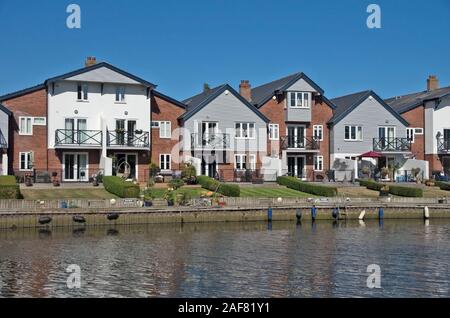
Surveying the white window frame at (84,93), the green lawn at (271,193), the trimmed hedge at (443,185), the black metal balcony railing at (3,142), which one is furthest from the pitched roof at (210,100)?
the trimmed hedge at (443,185)

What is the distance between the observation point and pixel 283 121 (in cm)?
5381

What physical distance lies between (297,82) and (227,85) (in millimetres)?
6218

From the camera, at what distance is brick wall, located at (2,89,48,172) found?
46.0 metres

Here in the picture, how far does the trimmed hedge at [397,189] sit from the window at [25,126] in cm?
2581

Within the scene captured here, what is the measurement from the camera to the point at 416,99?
59.9 m

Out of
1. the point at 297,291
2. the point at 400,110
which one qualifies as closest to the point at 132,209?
the point at 297,291

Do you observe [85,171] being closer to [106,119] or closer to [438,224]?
[106,119]

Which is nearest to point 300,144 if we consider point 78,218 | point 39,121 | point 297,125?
point 297,125

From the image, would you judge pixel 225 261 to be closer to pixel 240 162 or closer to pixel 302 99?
pixel 240 162

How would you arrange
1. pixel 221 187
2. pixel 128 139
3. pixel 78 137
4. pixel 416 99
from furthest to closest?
pixel 416 99
pixel 128 139
pixel 78 137
pixel 221 187

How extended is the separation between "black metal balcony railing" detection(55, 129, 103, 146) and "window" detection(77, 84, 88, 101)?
8.83ft

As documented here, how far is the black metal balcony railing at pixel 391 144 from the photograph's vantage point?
55406 millimetres

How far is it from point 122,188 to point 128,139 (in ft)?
37.2

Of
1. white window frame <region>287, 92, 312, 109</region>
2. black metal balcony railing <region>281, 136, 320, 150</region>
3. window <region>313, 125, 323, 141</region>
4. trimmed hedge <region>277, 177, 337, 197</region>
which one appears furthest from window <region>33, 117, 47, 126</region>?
window <region>313, 125, 323, 141</region>
